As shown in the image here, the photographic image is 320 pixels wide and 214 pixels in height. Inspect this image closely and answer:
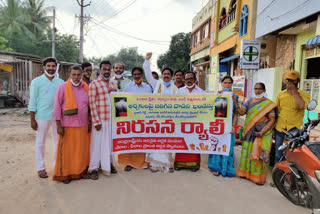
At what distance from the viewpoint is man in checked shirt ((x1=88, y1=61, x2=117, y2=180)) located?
3455 mm

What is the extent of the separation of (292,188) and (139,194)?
6.43 feet

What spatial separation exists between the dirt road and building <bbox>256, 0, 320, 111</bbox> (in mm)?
4753

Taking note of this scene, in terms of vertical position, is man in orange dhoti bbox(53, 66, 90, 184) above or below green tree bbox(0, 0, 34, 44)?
below

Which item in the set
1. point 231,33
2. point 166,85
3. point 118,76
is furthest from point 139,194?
point 231,33

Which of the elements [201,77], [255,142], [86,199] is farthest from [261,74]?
[201,77]

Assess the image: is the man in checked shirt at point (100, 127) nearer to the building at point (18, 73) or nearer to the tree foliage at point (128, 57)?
the building at point (18, 73)

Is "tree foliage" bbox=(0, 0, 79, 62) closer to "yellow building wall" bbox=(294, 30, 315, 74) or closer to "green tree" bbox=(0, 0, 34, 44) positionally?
"green tree" bbox=(0, 0, 34, 44)

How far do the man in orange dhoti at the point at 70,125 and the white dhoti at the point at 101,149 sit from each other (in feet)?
0.58

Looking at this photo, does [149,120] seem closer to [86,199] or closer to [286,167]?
[86,199]

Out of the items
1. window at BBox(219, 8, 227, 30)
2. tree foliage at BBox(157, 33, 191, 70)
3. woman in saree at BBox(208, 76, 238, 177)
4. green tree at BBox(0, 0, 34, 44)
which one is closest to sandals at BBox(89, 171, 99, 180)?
woman in saree at BBox(208, 76, 238, 177)

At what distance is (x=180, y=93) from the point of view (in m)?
3.85

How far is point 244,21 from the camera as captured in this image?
1127cm

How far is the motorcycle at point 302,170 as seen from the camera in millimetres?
2299

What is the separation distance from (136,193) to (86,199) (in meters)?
0.64
